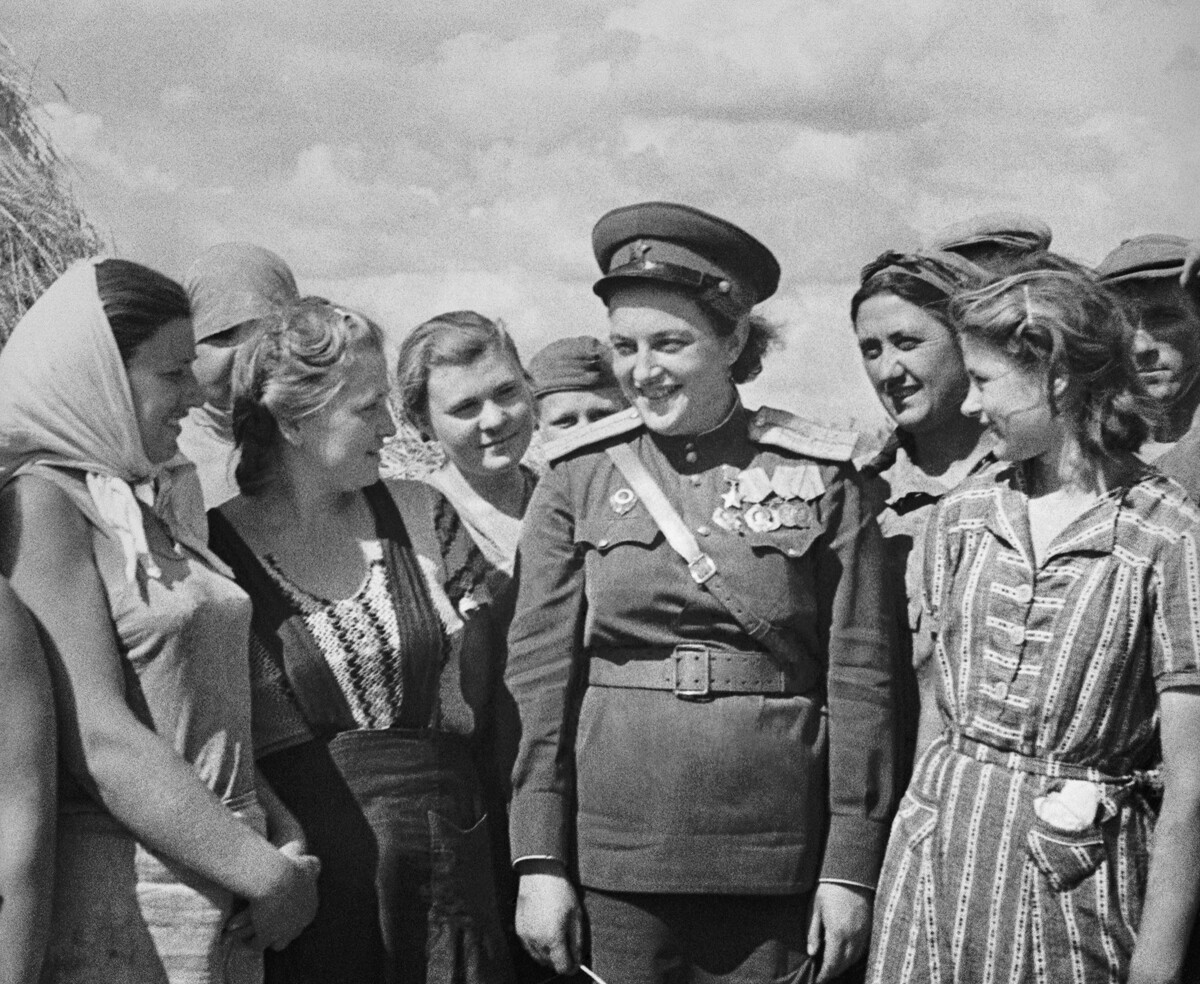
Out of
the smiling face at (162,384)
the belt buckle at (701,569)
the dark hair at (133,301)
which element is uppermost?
the dark hair at (133,301)

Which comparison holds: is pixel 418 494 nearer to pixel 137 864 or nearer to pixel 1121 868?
pixel 137 864

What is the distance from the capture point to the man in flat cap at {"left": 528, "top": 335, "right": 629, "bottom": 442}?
15.8 feet

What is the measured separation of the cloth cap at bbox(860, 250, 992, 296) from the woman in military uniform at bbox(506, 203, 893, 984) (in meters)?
0.47

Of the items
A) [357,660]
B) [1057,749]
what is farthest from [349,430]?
[1057,749]

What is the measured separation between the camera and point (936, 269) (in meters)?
3.79

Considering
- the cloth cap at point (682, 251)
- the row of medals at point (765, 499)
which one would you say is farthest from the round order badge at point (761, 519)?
the cloth cap at point (682, 251)

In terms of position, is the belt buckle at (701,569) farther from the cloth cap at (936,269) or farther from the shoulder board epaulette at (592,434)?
the cloth cap at (936,269)

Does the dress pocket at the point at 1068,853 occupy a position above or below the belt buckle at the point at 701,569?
below

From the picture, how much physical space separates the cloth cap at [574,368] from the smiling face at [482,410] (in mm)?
679

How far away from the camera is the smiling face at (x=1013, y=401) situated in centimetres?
311

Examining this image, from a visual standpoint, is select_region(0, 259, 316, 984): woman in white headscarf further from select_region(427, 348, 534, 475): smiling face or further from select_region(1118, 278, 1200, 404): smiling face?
select_region(1118, 278, 1200, 404): smiling face

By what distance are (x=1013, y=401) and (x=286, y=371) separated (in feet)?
4.87

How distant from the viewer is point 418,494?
3670 mm

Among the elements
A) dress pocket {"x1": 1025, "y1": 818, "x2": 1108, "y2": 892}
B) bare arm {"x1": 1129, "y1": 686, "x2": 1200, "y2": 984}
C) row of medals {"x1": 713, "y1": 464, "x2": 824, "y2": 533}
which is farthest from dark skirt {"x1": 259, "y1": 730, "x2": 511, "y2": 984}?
bare arm {"x1": 1129, "y1": 686, "x2": 1200, "y2": 984}
